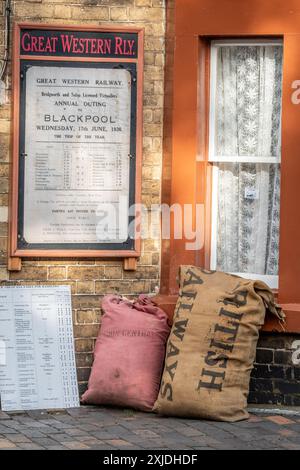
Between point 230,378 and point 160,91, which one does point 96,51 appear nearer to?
point 160,91

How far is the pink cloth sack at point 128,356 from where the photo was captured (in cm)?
773

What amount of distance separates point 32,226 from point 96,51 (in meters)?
1.47

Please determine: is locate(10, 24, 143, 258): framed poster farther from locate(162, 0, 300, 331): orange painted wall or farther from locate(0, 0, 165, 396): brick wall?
locate(162, 0, 300, 331): orange painted wall

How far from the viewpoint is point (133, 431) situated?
7.13 meters

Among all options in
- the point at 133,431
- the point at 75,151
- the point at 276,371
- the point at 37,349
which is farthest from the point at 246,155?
the point at 133,431

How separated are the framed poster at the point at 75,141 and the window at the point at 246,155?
667 millimetres

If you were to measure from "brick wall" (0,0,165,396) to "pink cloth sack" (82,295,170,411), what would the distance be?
188 mm

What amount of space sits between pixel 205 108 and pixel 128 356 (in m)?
2.08

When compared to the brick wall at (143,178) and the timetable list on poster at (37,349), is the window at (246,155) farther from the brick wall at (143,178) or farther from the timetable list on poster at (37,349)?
the timetable list on poster at (37,349)

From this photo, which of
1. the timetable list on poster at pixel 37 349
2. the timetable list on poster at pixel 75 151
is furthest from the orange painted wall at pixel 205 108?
the timetable list on poster at pixel 37 349

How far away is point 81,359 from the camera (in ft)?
26.8

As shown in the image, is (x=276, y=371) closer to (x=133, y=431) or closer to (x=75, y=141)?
(x=133, y=431)

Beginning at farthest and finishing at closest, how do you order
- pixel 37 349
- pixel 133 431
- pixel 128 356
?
pixel 37 349 → pixel 128 356 → pixel 133 431
